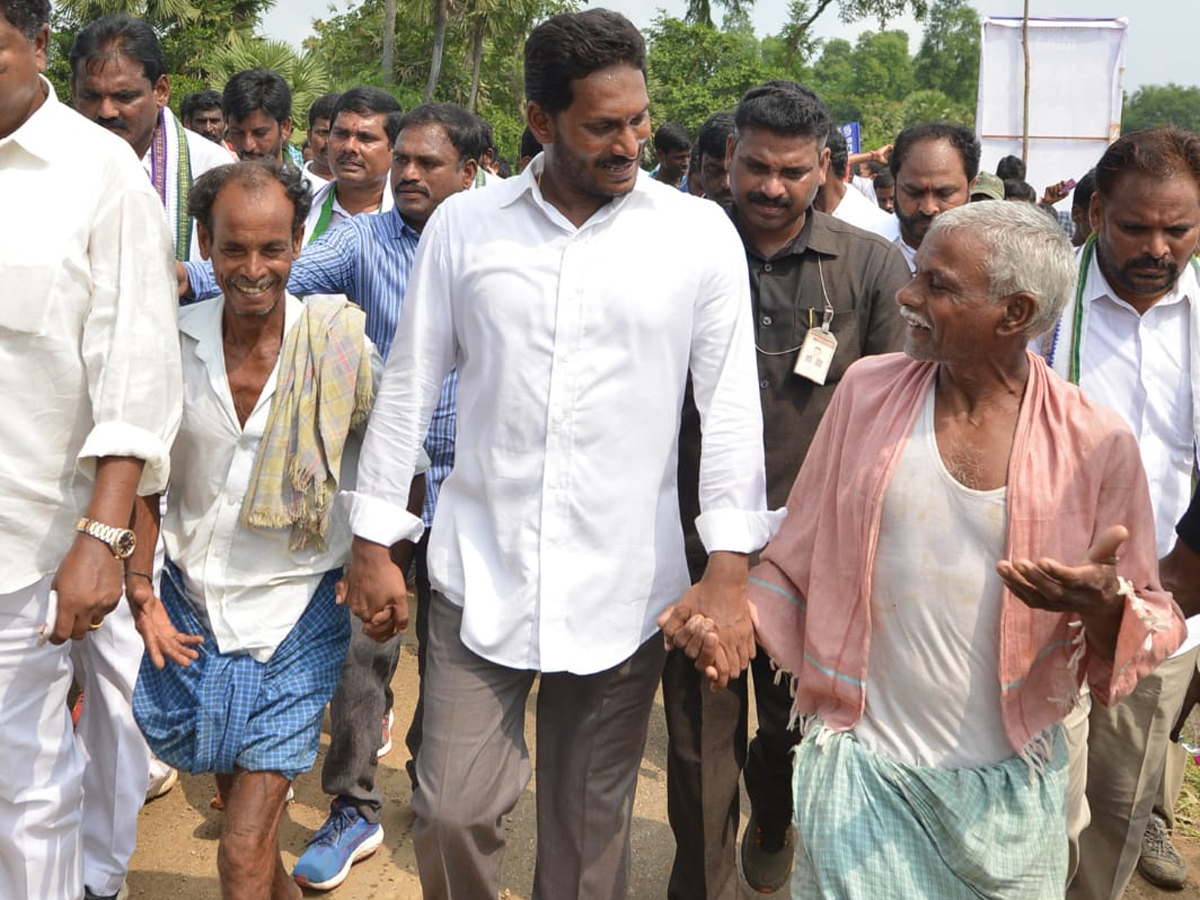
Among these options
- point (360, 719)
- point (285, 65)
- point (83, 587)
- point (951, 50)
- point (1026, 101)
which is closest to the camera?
point (83, 587)

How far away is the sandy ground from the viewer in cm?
389

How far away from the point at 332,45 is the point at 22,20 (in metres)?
37.4

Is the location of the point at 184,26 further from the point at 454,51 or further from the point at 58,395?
the point at 58,395

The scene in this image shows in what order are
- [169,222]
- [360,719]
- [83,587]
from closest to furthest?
[83,587]
[360,719]
[169,222]

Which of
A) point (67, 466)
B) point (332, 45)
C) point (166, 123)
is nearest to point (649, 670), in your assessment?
point (67, 466)

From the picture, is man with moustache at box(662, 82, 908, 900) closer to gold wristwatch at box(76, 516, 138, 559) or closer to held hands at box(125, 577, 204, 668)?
held hands at box(125, 577, 204, 668)

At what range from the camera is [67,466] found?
9.75ft

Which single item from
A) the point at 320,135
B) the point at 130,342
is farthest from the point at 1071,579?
the point at 320,135

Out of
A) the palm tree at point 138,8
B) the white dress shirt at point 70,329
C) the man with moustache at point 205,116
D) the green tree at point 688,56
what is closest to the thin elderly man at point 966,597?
the white dress shirt at point 70,329

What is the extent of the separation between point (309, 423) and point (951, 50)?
261 ft

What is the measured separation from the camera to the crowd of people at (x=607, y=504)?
262cm

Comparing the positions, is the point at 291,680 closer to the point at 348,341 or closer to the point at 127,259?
the point at 348,341

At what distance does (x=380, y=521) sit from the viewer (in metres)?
2.97

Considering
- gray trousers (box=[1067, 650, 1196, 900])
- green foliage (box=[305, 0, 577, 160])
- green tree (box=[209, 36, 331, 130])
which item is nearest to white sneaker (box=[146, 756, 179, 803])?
gray trousers (box=[1067, 650, 1196, 900])
